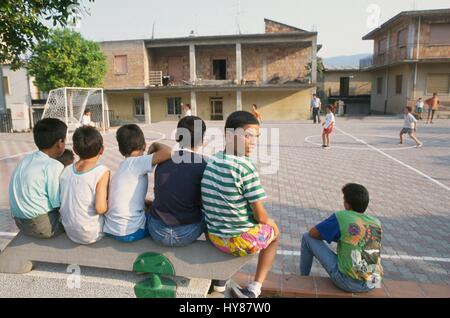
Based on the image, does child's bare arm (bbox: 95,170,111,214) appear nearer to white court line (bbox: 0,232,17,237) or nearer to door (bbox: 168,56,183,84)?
white court line (bbox: 0,232,17,237)

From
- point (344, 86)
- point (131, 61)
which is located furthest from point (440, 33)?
point (131, 61)

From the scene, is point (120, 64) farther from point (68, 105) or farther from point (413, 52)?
point (413, 52)

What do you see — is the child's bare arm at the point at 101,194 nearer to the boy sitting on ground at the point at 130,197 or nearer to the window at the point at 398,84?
the boy sitting on ground at the point at 130,197

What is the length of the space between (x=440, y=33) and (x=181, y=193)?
30133 millimetres

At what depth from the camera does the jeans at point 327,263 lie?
9.78 feet

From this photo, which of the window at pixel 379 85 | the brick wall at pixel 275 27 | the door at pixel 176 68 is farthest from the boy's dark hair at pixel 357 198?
the window at pixel 379 85

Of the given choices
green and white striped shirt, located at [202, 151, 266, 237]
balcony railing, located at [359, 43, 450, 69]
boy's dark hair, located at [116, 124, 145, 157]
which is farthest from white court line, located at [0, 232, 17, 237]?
balcony railing, located at [359, 43, 450, 69]

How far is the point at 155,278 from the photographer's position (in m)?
2.91

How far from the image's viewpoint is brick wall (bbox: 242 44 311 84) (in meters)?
30.2

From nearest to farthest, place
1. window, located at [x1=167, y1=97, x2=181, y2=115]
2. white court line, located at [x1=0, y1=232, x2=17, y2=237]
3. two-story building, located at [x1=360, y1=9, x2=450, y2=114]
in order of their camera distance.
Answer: white court line, located at [x1=0, y1=232, x2=17, y2=237] < two-story building, located at [x1=360, y1=9, x2=450, y2=114] < window, located at [x1=167, y1=97, x2=181, y2=115]

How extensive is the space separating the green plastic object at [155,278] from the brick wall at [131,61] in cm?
2829

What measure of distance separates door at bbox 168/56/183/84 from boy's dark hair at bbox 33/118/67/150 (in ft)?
96.2
